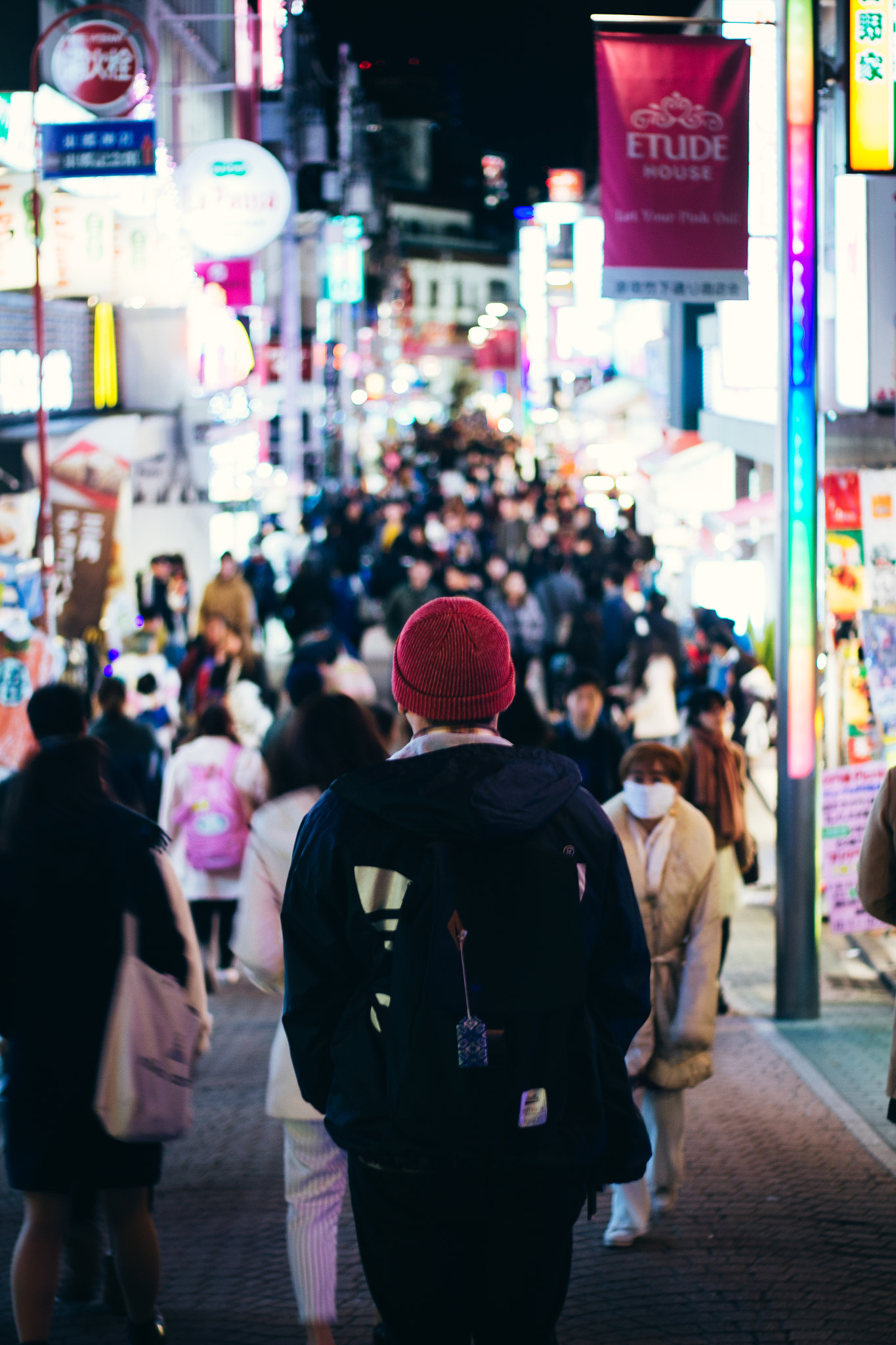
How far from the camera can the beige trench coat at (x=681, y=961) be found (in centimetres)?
487

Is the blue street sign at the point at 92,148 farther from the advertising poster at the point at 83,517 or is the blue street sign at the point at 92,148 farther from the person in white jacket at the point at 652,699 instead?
the person in white jacket at the point at 652,699

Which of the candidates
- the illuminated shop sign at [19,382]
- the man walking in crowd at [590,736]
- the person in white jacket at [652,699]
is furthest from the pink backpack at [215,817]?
the illuminated shop sign at [19,382]

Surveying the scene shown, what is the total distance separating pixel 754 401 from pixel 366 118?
4902 cm

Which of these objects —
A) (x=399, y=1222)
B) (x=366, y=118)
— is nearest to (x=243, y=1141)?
(x=399, y=1222)

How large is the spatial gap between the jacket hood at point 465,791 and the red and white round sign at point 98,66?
9.75 m

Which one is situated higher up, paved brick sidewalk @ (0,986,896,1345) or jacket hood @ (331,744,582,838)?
jacket hood @ (331,744,582,838)

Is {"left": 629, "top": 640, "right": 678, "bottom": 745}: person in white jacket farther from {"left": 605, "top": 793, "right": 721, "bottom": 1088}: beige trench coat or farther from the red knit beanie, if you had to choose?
the red knit beanie

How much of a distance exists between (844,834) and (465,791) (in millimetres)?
5915

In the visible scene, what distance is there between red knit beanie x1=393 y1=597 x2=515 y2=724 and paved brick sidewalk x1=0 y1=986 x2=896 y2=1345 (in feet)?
8.10

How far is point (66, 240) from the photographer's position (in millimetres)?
11844

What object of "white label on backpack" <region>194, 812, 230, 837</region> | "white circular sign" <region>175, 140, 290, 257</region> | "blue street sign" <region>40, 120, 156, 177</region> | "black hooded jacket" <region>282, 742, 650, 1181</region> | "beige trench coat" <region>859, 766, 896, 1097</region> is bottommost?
"white label on backpack" <region>194, 812, 230, 837</region>

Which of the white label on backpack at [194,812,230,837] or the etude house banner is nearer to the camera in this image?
the white label on backpack at [194,812,230,837]

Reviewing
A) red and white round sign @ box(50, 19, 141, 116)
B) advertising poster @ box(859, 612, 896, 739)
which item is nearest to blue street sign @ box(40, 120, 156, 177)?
red and white round sign @ box(50, 19, 141, 116)

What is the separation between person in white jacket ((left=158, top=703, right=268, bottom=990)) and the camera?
761cm
